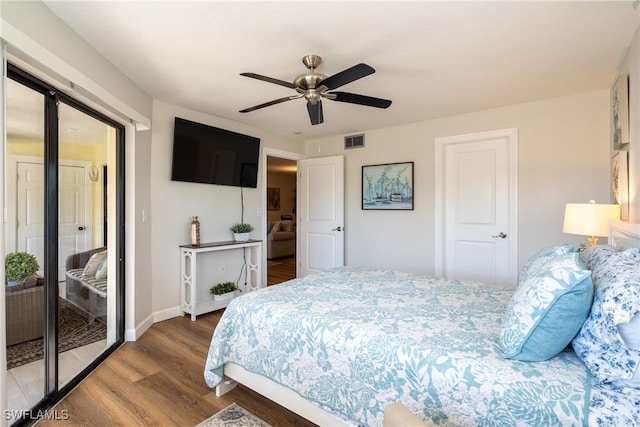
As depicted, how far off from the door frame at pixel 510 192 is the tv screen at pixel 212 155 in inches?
94.7

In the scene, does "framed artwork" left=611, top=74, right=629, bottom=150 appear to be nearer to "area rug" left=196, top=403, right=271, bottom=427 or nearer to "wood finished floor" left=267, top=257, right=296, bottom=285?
"area rug" left=196, top=403, right=271, bottom=427

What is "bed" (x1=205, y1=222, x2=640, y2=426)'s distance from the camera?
1.05m

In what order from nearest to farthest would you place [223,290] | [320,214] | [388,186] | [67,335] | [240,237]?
[67,335]
[223,290]
[240,237]
[388,186]
[320,214]

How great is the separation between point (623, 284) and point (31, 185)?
287 cm

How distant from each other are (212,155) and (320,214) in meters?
1.90

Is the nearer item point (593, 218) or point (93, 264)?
point (593, 218)

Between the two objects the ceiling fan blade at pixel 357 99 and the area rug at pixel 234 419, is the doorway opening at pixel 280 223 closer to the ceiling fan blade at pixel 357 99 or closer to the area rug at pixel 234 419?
the ceiling fan blade at pixel 357 99

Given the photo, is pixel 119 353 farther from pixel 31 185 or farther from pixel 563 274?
pixel 563 274

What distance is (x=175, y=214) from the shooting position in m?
3.51

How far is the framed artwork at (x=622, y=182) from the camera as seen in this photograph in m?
2.24

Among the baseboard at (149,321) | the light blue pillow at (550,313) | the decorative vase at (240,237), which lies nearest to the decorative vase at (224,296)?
the baseboard at (149,321)

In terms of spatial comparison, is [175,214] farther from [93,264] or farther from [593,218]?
[593,218]

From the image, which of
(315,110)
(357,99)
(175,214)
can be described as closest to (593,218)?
(357,99)

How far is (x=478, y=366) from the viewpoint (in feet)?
3.93
